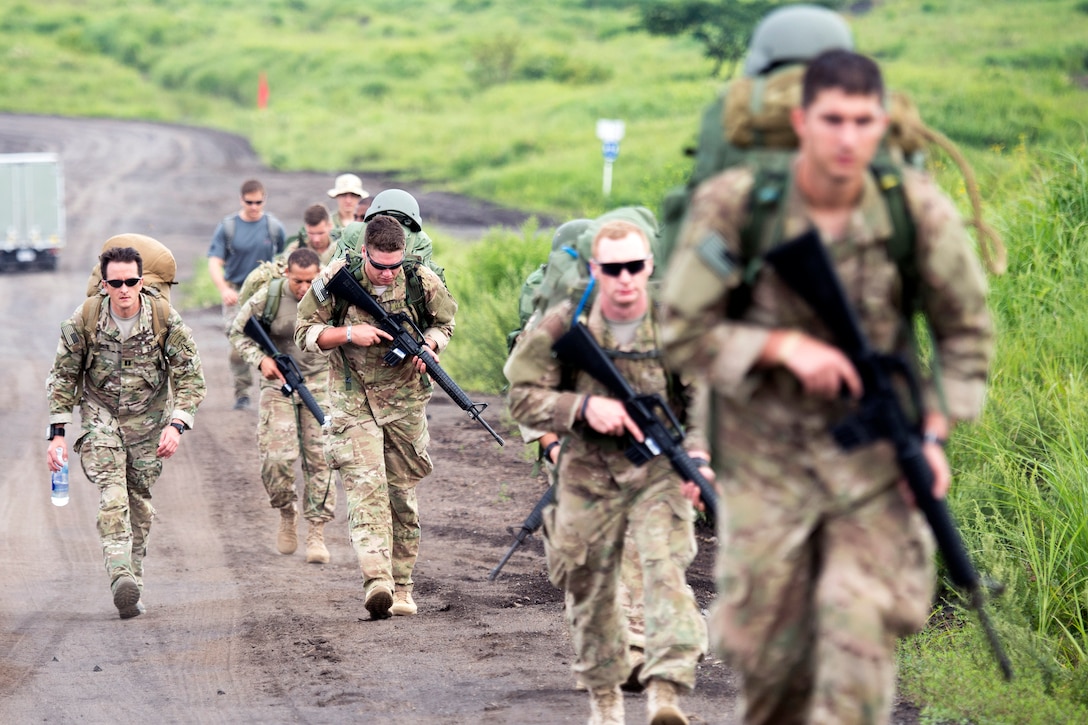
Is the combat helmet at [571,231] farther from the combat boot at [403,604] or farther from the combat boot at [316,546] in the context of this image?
the combat boot at [316,546]

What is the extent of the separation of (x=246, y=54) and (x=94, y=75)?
5.27m

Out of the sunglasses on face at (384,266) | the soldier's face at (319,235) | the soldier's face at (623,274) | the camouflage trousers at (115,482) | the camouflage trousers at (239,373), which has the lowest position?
the camouflage trousers at (239,373)

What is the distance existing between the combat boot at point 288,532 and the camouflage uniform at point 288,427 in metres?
0.04

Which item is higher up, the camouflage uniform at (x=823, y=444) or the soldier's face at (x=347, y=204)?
the camouflage uniform at (x=823, y=444)

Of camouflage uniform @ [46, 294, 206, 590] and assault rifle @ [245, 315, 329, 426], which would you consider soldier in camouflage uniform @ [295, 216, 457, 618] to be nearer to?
camouflage uniform @ [46, 294, 206, 590]

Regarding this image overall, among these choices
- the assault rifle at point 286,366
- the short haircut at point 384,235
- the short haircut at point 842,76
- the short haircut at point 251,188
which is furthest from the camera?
→ the short haircut at point 251,188

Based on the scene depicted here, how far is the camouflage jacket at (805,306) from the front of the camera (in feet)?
13.3

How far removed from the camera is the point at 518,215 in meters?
29.2

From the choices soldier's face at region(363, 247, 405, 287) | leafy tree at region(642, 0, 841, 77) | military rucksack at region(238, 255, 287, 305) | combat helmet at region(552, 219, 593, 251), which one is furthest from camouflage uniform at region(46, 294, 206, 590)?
leafy tree at region(642, 0, 841, 77)

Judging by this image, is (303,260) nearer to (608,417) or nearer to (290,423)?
(290,423)

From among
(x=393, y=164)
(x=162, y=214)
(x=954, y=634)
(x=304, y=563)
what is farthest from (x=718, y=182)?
(x=393, y=164)

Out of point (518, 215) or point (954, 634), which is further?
point (518, 215)

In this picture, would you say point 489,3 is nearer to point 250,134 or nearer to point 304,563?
point 250,134

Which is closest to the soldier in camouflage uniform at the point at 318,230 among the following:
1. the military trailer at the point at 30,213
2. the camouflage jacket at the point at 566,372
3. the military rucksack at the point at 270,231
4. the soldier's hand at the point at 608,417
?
the military rucksack at the point at 270,231
